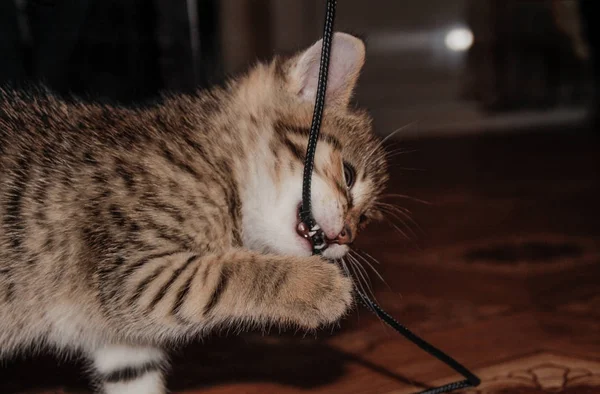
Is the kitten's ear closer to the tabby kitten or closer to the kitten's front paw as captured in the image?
the tabby kitten

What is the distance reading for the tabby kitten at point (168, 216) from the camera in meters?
0.97

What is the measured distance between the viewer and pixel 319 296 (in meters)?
0.97

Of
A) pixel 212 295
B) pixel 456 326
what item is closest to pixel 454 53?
pixel 456 326

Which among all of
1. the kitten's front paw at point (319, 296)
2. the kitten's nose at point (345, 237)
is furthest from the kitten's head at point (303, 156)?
the kitten's front paw at point (319, 296)

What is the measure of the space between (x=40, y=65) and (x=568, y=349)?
4.65 ft

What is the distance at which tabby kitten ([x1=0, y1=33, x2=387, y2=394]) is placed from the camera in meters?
0.97

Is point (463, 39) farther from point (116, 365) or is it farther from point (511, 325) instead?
point (116, 365)

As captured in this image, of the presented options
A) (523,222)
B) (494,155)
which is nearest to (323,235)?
(523,222)

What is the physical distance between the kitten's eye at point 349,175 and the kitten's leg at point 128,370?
44cm

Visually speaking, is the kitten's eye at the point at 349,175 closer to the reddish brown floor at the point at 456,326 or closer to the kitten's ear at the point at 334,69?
the kitten's ear at the point at 334,69

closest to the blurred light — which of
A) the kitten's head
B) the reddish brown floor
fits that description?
the reddish brown floor

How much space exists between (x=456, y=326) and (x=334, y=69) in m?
0.59

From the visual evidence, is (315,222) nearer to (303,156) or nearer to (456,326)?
(303,156)

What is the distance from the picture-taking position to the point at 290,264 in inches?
39.7
